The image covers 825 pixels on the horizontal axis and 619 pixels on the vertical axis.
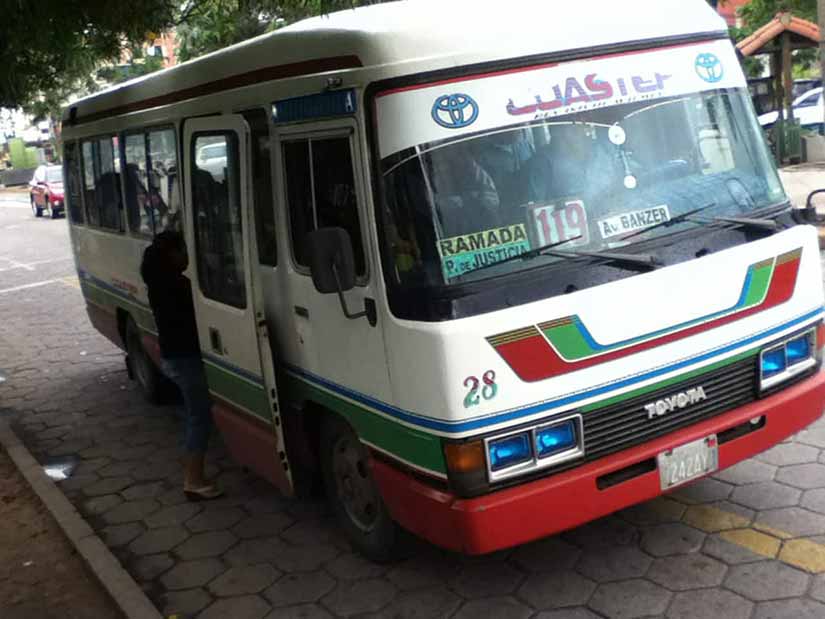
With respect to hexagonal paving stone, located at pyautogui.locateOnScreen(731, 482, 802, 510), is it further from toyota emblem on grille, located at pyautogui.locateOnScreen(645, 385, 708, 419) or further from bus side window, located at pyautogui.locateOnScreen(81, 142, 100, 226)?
bus side window, located at pyautogui.locateOnScreen(81, 142, 100, 226)

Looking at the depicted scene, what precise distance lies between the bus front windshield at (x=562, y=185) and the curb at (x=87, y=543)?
6.68ft

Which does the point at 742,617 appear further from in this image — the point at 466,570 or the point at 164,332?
the point at 164,332

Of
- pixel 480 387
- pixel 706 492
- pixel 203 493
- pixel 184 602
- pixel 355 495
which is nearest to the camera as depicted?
pixel 480 387

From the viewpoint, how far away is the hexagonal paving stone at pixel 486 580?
4305mm

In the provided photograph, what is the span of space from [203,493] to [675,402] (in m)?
3.00

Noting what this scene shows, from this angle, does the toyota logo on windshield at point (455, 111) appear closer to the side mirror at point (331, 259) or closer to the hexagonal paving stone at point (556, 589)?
the side mirror at point (331, 259)

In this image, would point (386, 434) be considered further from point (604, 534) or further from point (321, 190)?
point (604, 534)

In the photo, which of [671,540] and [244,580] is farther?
[244,580]

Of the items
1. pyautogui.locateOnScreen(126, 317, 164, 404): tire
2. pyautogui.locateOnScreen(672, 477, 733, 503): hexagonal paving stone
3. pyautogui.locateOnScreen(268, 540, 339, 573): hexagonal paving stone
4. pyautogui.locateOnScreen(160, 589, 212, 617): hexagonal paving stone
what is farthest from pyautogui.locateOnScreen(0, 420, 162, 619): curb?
pyautogui.locateOnScreen(672, 477, 733, 503): hexagonal paving stone

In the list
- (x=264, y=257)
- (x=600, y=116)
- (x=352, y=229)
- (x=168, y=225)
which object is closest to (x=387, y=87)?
(x=352, y=229)

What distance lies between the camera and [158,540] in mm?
5391

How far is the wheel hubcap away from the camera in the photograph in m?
4.60

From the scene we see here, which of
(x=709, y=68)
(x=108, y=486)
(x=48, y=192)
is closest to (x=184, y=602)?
(x=108, y=486)

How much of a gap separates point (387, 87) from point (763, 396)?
6.96 ft
